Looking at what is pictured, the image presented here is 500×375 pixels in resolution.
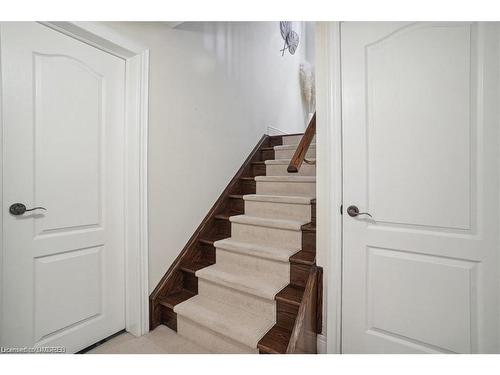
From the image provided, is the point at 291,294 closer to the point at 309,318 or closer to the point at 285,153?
the point at 309,318

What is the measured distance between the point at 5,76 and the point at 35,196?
1.95ft

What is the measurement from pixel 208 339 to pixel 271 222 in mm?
877

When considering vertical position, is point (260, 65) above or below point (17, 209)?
above

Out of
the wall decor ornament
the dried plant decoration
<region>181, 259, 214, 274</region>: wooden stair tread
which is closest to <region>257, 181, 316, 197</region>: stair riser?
<region>181, 259, 214, 274</region>: wooden stair tread

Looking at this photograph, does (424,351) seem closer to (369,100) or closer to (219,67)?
(369,100)

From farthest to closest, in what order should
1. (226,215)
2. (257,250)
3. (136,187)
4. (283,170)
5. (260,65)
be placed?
1. (260,65)
2. (283,170)
3. (226,215)
4. (257,250)
5. (136,187)

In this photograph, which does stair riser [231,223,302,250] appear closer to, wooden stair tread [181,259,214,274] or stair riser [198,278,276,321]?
wooden stair tread [181,259,214,274]

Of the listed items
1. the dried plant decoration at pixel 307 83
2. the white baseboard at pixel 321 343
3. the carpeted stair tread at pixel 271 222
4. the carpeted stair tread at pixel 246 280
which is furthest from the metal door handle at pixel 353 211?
the dried plant decoration at pixel 307 83

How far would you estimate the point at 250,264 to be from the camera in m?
1.88

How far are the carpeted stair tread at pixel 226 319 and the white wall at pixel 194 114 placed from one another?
35 centimetres

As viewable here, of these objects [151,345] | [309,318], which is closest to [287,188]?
[309,318]

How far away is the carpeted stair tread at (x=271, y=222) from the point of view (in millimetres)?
1886
